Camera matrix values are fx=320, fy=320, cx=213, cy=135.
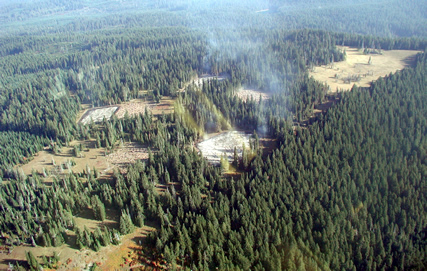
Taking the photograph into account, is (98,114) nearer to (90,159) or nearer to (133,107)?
(133,107)

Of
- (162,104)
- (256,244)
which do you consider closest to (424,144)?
(256,244)

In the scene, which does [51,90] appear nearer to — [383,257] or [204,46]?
[204,46]

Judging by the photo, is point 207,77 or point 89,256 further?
point 207,77

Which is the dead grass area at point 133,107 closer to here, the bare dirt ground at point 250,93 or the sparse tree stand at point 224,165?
the bare dirt ground at point 250,93

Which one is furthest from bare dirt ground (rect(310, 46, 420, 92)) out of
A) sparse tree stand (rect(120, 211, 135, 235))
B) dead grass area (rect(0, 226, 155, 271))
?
dead grass area (rect(0, 226, 155, 271))

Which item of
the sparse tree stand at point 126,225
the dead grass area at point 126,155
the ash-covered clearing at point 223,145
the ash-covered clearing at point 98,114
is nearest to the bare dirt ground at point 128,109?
the ash-covered clearing at point 98,114

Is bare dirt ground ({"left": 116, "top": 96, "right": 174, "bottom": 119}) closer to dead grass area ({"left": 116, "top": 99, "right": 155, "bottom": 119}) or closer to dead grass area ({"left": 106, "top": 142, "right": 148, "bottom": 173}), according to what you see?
dead grass area ({"left": 116, "top": 99, "right": 155, "bottom": 119})

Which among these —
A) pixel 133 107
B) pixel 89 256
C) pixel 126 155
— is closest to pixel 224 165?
pixel 126 155
